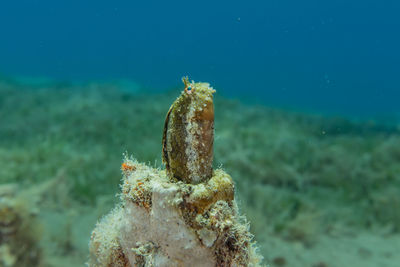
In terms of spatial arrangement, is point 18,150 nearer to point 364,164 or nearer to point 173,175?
point 173,175

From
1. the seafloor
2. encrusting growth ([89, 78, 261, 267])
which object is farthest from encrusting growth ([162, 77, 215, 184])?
the seafloor

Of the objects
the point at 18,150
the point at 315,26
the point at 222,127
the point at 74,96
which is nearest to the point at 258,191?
the point at 315,26

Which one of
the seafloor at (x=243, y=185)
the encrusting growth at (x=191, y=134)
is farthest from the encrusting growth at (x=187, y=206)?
the seafloor at (x=243, y=185)

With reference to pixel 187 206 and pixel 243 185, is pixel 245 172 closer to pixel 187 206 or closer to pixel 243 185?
pixel 243 185

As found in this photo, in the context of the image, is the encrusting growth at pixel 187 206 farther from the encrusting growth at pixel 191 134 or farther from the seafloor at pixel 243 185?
the seafloor at pixel 243 185

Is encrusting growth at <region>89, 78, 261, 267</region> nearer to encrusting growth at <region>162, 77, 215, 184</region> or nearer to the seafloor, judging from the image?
encrusting growth at <region>162, 77, 215, 184</region>

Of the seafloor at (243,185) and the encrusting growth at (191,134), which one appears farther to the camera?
the seafloor at (243,185)

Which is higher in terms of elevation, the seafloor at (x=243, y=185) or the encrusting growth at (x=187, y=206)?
the seafloor at (x=243, y=185)
